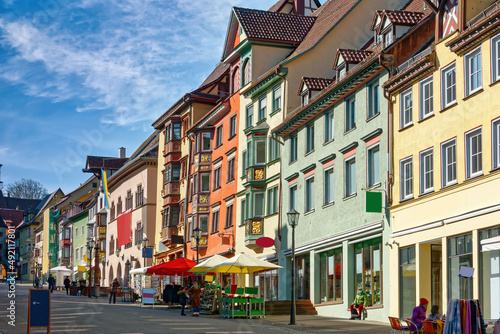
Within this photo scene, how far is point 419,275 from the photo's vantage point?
2975cm

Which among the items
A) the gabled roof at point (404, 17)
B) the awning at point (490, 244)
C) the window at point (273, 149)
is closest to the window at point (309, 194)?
the window at point (273, 149)

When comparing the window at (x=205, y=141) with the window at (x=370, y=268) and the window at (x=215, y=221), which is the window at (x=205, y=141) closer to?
the window at (x=215, y=221)

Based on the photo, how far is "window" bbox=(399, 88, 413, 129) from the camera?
31.1 metres

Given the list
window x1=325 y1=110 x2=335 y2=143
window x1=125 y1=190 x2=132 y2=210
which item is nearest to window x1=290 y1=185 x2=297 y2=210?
window x1=325 y1=110 x2=335 y2=143

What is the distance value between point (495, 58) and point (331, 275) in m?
14.9

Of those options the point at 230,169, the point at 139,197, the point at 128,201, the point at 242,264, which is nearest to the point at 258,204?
the point at 230,169

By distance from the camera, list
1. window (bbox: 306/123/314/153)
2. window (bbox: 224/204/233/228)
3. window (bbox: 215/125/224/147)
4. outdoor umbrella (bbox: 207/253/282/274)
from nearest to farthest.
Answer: outdoor umbrella (bbox: 207/253/282/274)
window (bbox: 306/123/314/153)
window (bbox: 224/204/233/228)
window (bbox: 215/125/224/147)

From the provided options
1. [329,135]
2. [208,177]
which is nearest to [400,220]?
[329,135]

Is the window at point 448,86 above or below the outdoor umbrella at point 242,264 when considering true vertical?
above

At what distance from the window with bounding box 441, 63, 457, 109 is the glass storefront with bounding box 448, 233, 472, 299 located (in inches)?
172

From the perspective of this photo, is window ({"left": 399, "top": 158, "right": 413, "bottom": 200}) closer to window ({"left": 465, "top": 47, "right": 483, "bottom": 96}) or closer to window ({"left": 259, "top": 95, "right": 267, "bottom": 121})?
window ({"left": 465, "top": 47, "right": 483, "bottom": 96})

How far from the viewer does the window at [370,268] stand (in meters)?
33.1

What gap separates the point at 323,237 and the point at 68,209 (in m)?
79.3

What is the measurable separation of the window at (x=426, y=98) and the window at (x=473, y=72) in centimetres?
235
